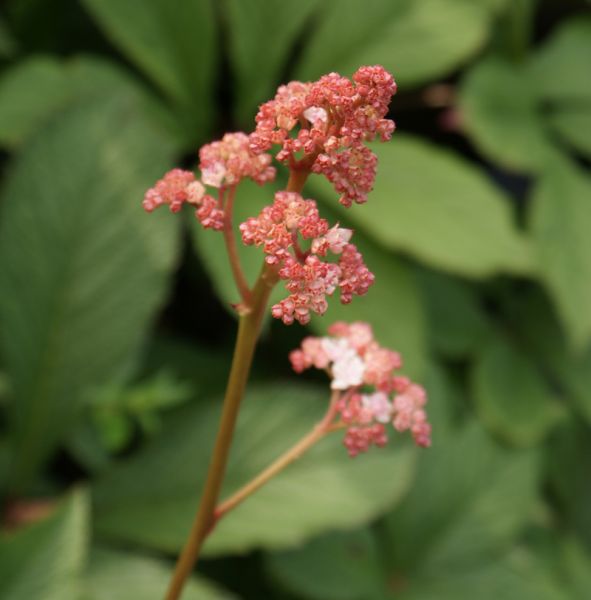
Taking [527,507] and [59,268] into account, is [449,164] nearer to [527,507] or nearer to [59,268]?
[527,507]

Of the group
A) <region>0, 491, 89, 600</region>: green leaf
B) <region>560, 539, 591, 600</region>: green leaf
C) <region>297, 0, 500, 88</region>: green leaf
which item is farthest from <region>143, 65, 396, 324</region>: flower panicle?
<region>560, 539, 591, 600</region>: green leaf

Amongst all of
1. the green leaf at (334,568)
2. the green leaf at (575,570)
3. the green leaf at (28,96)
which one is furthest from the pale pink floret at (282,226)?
the green leaf at (575,570)

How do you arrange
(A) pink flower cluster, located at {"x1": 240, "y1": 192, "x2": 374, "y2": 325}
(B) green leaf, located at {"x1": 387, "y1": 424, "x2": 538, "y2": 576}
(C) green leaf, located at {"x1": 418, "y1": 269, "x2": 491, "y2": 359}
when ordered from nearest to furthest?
(A) pink flower cluster, located at {"x1": 240, "y1": 192, "x2": 374, "y2": 325}, (B) green leaf, located at {"x1": 387, "y1": 424, "x2": 538, "y2": 576}, (C) green leaf, located at {"x1": 418, "y1": 269, "x2": 491, "y2": 359}

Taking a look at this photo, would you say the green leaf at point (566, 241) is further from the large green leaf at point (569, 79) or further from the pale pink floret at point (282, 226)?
the pale pink floret at point (282, 226)

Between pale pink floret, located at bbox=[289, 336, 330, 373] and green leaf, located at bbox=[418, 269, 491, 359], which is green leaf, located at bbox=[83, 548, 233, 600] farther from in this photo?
green leaf, located at bbox=[418, 269, 491, 359]

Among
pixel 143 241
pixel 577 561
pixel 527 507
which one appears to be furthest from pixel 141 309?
pixel 577 561
